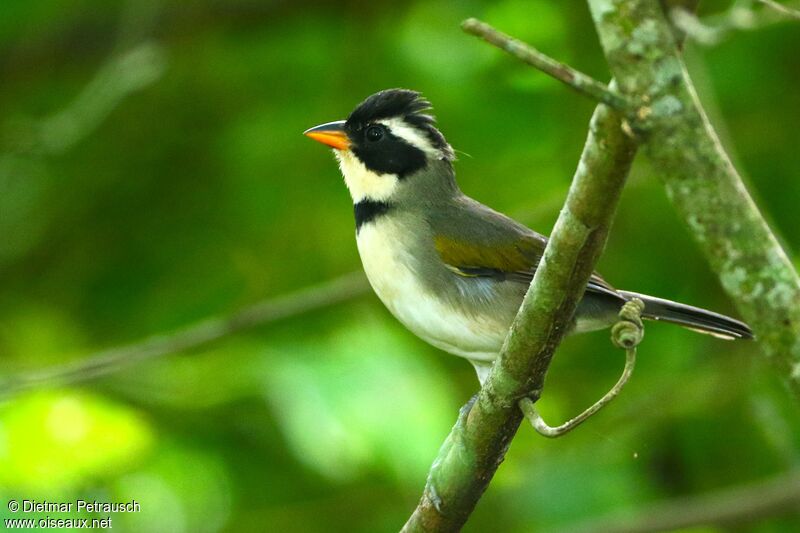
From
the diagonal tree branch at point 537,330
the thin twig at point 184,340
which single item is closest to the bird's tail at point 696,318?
the diagonal tree branch at point 537,330

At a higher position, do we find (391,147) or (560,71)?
(560,71)

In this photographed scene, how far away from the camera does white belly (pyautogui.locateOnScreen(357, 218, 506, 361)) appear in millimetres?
4184

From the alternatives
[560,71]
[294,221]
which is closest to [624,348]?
[560,71]

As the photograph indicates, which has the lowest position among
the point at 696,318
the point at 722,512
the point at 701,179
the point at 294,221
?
the point at 294,221

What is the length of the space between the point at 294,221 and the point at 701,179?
4574 mm

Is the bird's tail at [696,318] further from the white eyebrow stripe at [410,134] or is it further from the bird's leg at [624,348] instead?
the bird's leg at [624,348]

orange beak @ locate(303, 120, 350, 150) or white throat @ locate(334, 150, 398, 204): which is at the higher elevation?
orange beak @ locate(303, 120, 350, 150)

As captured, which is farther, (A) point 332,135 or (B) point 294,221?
(B) point 294,221

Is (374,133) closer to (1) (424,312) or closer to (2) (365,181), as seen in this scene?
(2) (365,181)

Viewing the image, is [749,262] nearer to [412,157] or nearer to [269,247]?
[412,157]

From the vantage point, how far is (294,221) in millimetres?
6574

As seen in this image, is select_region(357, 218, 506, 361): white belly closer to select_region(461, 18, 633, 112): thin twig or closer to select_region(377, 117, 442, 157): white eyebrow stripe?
select_region(377, 117, 442, 157): white eyebrow stripe

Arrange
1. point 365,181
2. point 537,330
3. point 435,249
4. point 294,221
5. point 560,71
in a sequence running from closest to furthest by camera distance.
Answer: point 560,71 < point 537,330 < point 435,249 < point 365,181 < point 294,221

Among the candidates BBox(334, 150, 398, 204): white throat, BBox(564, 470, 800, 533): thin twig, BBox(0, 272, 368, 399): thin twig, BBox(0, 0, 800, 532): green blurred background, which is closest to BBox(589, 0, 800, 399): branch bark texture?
BBox(334, 150, 398, 204): white throat
